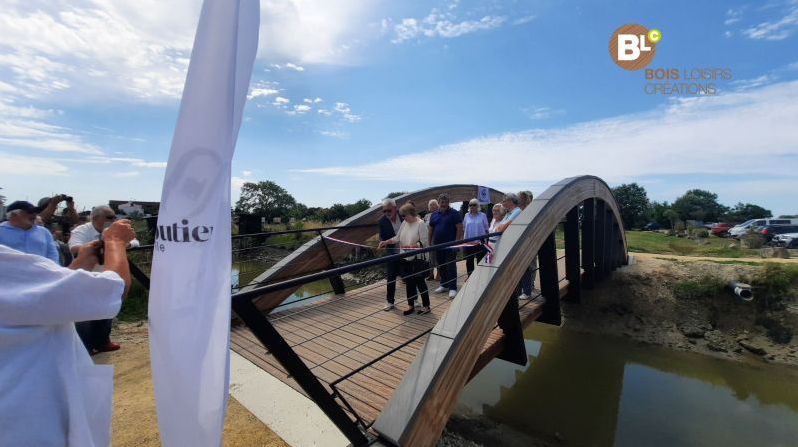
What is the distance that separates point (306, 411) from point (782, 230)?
Answer: 29.6 m

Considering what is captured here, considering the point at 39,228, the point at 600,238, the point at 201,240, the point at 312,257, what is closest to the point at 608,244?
the point at 600,238

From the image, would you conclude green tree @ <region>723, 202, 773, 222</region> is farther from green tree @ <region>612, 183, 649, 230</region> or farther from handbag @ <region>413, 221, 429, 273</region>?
handbag @ <region>413, 221, 429, 273</region>

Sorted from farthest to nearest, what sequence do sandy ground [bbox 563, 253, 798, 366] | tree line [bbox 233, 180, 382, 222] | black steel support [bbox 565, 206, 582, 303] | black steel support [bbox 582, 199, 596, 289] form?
tree line [bbox 233, 180, 382, 222] → sandy ground [bbox 563, 253, 798, 366] → black steel support [bbox 582, 199, 596, 289] → black steel support [bbox 565, 206, 582, 303]

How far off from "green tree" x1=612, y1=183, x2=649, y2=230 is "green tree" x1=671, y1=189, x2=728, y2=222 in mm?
5203

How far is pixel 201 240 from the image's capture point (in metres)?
1.34

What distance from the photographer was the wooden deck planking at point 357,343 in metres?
3.12

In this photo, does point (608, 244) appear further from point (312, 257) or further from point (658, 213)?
point (658, 213)

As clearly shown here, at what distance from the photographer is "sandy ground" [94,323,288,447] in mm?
2854

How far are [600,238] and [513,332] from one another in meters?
6.42

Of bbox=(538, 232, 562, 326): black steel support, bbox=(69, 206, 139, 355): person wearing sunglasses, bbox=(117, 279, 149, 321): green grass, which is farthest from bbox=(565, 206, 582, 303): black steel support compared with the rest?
bbox=(117, 279, 149, 321): green grass

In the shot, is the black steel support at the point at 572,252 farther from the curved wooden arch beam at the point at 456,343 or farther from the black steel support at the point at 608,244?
the black steel support at the point at 608,244

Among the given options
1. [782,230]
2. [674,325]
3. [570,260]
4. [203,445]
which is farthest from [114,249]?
[782,230]

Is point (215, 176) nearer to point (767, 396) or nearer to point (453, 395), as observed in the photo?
point (453, 395)

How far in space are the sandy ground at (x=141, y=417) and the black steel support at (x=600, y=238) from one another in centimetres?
852
